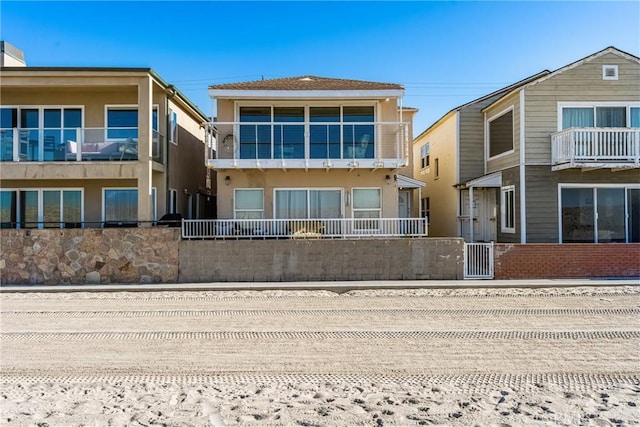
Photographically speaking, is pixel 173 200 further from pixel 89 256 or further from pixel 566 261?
pixel 566 261

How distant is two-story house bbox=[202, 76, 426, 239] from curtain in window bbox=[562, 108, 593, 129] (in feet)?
19.2

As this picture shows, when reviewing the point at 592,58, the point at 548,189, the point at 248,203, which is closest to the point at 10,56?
the point at 248,203

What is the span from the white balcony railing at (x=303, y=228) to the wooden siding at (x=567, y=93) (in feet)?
18.0

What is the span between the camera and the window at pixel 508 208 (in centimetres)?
1645

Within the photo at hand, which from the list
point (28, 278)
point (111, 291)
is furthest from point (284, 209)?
point (28, 278)

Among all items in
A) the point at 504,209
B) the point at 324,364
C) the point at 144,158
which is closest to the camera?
the point at 324,364

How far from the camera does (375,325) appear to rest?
827cm

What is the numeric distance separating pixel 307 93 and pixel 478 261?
839cm

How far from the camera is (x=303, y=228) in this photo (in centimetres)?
1487

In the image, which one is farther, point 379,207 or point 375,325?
point 379,207

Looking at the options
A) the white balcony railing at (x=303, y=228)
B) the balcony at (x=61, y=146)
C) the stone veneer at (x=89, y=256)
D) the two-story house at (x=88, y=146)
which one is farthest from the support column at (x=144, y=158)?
the white balcony railing at (x=303, y=228)

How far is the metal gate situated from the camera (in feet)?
45.1

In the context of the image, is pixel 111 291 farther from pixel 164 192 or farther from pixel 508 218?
pixel 508 218

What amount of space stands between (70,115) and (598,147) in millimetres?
19150
